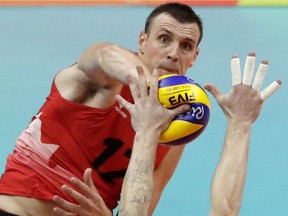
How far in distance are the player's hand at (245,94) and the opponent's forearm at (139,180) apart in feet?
1.10

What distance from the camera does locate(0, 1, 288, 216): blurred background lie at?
4215mm

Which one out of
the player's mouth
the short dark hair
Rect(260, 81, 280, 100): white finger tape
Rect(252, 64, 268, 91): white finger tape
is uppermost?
the short dark hair

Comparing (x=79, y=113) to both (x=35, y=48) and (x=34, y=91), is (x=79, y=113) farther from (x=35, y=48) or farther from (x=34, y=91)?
(x=35, y=48)

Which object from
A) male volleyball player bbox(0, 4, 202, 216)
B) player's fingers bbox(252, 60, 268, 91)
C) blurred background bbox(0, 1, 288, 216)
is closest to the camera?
player's fingers bbox(252, 60, 268, 91)

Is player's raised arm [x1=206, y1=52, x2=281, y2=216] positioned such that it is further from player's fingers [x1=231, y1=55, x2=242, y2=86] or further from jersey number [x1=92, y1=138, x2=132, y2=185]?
jersey number [x1=92, y1=138, x2=132, y2=185]

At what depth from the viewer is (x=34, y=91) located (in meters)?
5.22

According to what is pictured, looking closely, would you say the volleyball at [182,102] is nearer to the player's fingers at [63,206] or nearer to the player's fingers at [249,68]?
the player's fingers at [249,68]

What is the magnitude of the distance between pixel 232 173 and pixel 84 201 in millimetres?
566

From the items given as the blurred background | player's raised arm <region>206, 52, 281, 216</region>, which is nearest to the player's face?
player's raised arm <region>206, 52, 281, 216</region>

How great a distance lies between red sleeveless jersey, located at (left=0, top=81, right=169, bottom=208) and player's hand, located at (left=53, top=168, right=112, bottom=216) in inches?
8.7

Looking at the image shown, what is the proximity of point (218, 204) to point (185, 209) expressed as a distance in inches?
59.4

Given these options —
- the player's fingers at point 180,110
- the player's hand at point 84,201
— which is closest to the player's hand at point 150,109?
the player's fingers at point 180,110

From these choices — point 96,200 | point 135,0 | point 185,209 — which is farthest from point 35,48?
point 96,200

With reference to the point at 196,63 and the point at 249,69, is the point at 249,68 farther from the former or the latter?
the point at 196,63
